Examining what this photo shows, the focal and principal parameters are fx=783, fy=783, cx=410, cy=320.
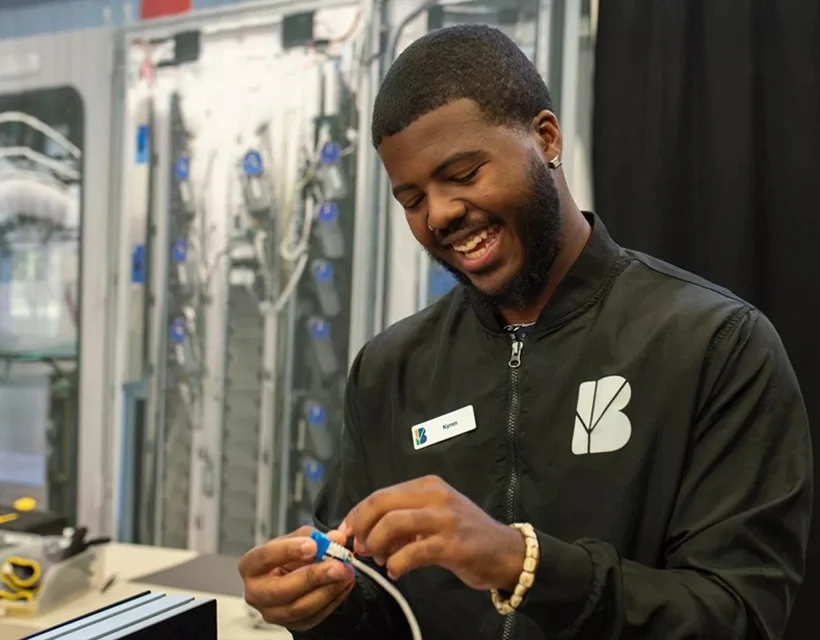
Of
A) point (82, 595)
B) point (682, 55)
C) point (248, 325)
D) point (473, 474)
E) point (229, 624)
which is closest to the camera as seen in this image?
point (473, 474)

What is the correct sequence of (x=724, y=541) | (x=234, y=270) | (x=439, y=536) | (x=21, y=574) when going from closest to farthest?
(x=439, y=536), (x=724, y=541), (x=21, y=574), (x=234, y=270)

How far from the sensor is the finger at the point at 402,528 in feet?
2.48

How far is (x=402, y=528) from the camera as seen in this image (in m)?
0.76

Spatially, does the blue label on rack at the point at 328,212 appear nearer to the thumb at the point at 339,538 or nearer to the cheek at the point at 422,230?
the cheek at the point at 422,230

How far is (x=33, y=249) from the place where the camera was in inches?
102

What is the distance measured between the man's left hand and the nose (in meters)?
0.36

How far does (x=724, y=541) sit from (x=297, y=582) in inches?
19.0

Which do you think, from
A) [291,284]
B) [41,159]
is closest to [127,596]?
[291,284]

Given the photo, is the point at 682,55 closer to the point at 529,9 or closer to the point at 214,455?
the point at 529,9

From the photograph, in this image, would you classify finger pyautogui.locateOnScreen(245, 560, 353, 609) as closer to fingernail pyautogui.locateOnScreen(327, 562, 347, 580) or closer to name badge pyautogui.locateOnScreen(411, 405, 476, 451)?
fingernail pyautogui.locateOnScreen(327, 562, 347, 580)

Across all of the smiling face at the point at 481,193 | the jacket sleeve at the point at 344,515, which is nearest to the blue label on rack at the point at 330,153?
the jacket sleeve at the point at 344,515

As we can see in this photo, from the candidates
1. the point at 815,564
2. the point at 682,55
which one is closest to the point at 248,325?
the point at 682,55

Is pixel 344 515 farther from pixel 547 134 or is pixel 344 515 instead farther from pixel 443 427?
pixel 547 134

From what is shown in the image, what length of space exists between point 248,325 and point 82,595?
3.10 feet
